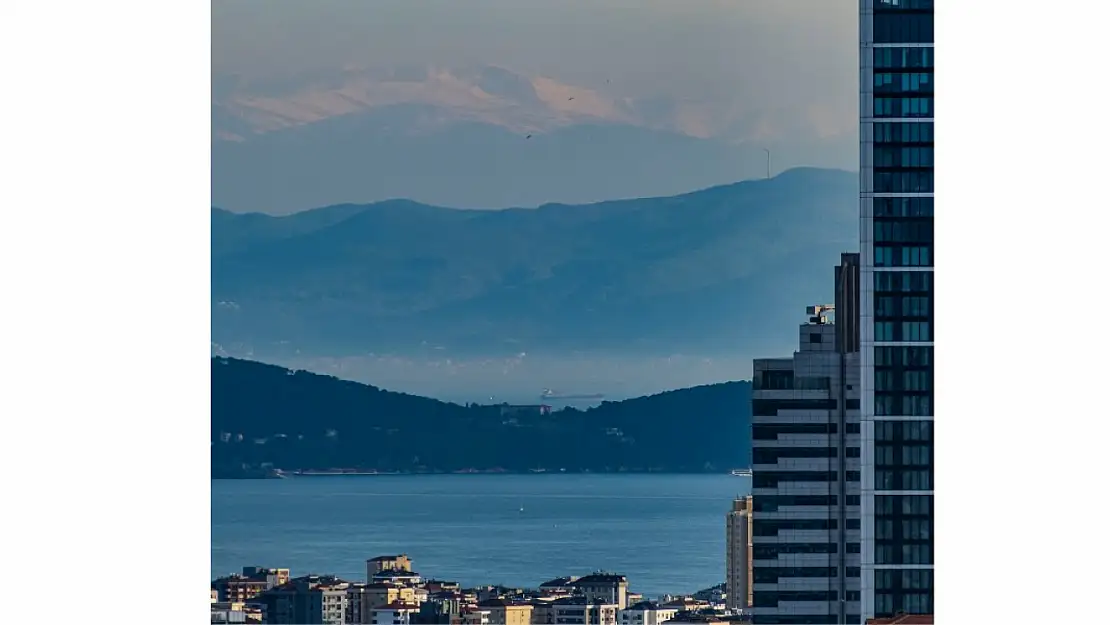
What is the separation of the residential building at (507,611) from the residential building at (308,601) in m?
2.21

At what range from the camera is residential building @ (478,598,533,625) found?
18969mm

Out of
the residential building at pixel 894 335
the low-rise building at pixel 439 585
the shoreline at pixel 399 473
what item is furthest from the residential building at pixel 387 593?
the residential building at pixel 894 335

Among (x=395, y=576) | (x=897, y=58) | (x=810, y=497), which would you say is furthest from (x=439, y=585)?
(x=897, y=58)

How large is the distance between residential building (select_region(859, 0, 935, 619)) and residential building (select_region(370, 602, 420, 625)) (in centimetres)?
669

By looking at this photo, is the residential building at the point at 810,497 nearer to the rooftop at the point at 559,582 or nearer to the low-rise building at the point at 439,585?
the rooftop at the point at 559,582

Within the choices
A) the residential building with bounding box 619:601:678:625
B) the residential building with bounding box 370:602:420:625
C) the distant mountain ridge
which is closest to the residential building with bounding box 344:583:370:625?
the residential building with bounding box 370:602:420:625

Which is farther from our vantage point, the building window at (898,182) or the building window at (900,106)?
the building window at (900,106)

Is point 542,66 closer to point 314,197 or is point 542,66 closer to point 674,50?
point 674,50

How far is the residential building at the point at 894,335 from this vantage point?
18.2 m

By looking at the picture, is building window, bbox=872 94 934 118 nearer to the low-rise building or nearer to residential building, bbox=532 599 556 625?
residential building, bbox=532 599 556 625
